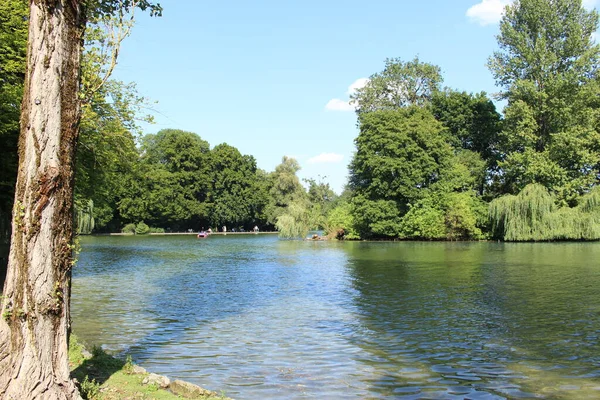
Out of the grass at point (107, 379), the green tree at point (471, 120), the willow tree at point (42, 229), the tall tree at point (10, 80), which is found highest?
the green tree at point (471, 120)

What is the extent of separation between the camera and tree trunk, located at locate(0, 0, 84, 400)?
5.31 m

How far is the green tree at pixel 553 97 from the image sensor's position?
163ft

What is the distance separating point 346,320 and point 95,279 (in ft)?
45.1

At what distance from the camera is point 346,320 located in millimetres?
13906

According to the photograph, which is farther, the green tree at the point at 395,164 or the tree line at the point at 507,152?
the green tree at the point at 395,164

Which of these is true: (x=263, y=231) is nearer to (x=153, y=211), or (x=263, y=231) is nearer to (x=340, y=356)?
(x=153, y=211)

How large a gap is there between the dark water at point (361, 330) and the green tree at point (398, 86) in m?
48.4

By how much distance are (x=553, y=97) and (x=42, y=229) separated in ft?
175

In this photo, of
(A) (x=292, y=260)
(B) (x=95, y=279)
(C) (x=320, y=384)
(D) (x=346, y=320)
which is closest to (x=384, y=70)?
(A) (x=292, y=260)

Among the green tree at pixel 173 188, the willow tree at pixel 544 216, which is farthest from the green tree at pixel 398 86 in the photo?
the green tree at pixel 173 188

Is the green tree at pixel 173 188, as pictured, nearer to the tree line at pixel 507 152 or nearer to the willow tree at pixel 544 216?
the tree line at pixel 507 152

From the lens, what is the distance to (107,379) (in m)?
6.96

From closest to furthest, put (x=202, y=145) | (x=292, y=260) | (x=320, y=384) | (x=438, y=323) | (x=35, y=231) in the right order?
(x=35, y=231) → (x=320, y=384) → (x=438, y=323) → (x=292, y=260) → (x=202, y=145)

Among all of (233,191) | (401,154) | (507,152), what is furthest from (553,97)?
(233,191)
